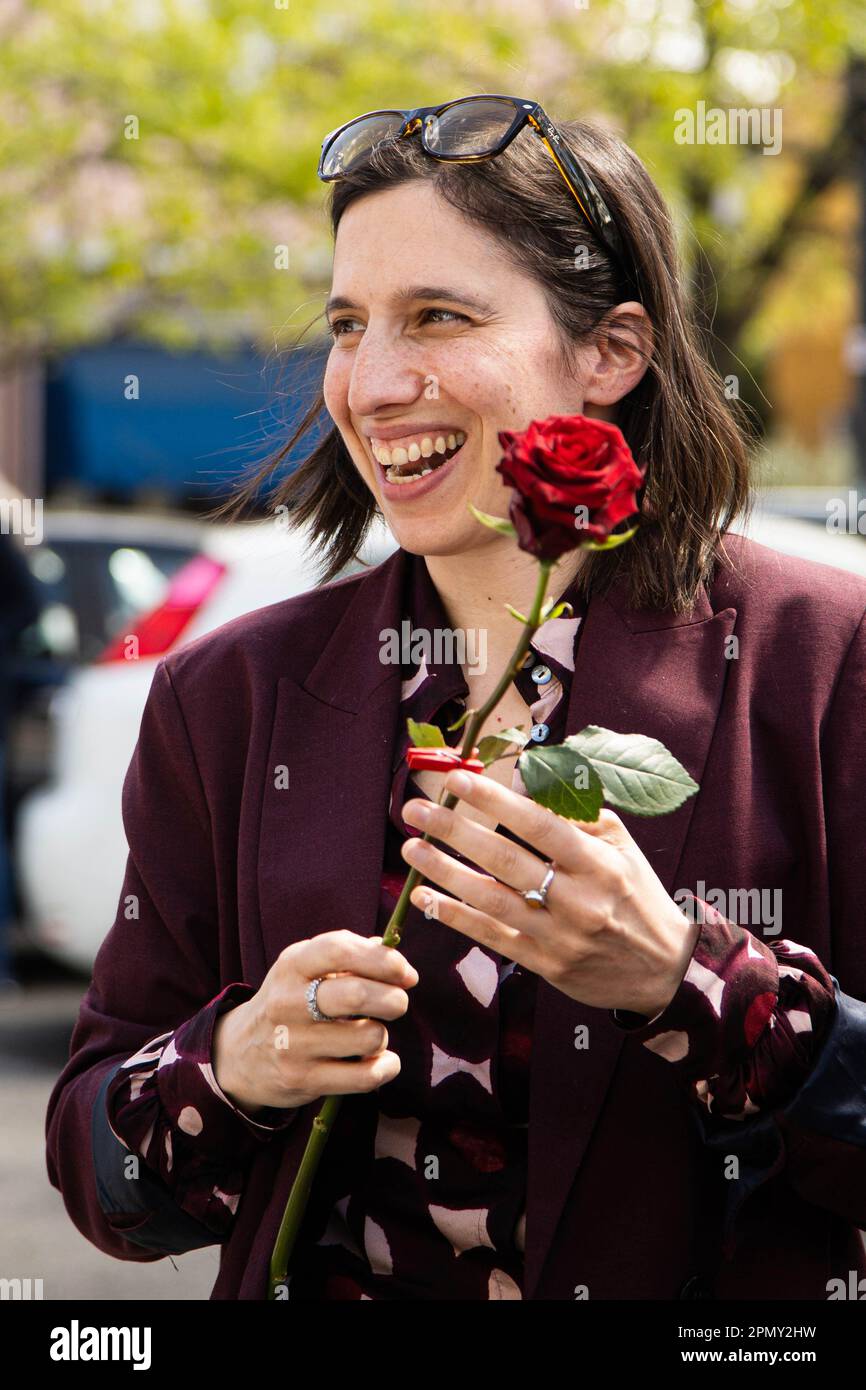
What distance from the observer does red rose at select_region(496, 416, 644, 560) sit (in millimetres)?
1444

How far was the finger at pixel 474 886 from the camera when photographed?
1.60m

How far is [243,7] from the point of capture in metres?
11.8

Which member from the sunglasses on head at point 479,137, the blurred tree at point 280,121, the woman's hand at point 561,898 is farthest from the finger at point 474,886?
the blurred tree at point 280,121

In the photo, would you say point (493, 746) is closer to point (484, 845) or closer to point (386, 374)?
point (484, 845)

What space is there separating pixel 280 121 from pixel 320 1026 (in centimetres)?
A: 1144

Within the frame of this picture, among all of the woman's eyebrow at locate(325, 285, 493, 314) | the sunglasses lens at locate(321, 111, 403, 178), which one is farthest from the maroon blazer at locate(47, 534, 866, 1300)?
the sunglasses lens at locate(321, 111, 403, 178)

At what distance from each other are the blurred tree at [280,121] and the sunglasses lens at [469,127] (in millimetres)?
6999

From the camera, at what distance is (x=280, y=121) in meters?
12.3

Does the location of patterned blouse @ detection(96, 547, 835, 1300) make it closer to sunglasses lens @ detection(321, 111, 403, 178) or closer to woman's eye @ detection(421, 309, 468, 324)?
woman's eye @ detection(421, 309, 468, 324)

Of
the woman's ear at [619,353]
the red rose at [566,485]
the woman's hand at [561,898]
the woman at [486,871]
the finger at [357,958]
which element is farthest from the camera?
the woman's ear at [619,353]

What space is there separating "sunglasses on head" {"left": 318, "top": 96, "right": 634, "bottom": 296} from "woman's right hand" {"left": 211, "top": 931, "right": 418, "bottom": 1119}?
0.94 meters

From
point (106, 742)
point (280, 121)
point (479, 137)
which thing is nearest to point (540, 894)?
point (479, 137)

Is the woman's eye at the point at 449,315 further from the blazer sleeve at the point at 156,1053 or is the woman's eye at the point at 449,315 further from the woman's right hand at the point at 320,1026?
→ the woman's right hand at the point at 320,1026
